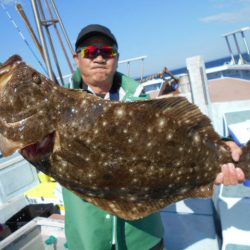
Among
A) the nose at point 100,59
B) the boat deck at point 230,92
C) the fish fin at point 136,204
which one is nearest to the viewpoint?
the fish fin at point 136,204

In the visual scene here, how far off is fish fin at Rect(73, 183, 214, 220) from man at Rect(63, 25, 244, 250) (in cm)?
39

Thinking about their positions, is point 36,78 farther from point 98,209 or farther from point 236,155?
point 236,155

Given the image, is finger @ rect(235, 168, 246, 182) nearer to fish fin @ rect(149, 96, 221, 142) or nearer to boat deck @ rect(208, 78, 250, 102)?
fish fin @ rect(149, 96, 221, 142)

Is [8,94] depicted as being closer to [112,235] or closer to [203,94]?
[112,235]

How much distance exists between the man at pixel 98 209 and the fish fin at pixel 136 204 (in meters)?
0.39

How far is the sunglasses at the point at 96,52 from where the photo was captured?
2715 mm

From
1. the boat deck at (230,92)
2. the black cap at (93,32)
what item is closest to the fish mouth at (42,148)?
the black cap at (93,32)

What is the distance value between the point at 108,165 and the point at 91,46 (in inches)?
43.7

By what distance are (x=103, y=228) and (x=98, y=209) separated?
17 cm

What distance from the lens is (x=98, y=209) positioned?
2.71 meters

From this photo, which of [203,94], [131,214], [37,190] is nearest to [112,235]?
[131,214]

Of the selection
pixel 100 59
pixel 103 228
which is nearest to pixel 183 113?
pixel 100 59

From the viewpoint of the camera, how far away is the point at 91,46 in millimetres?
2750

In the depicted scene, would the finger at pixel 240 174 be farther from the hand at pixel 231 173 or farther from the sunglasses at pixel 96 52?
the sunglasses at pixel 96 52
